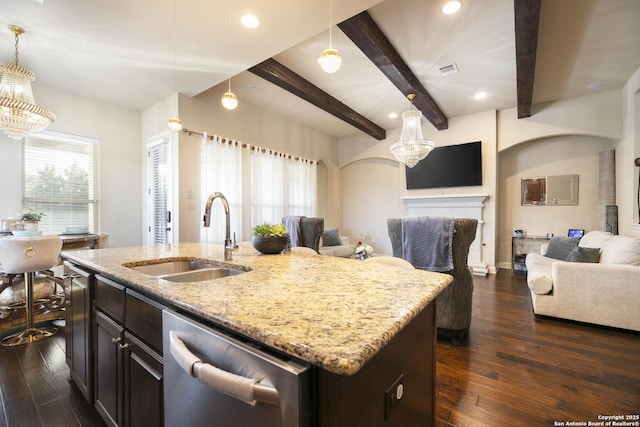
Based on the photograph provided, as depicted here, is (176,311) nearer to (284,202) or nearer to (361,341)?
(361,341)

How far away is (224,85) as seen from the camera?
4.08m

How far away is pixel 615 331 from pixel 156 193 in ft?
18.9

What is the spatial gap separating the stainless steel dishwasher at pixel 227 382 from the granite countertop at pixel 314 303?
0.04 m

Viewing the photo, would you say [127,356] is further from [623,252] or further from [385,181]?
[385,181]

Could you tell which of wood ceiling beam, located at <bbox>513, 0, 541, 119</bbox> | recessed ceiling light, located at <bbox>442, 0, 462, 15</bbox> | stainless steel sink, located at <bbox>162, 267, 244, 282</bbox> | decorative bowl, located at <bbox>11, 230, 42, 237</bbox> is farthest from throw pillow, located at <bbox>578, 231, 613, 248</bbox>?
decorative bowl, located at <bbox>11, 230, 42, 237</bbox>

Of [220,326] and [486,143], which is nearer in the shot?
[220,326]

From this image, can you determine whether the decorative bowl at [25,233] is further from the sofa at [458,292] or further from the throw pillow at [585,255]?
the throw pillow at [585,255]

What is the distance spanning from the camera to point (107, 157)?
414cm

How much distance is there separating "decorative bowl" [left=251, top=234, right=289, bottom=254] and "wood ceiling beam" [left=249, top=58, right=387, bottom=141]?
2.52 metres

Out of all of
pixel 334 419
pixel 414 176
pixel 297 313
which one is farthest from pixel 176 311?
pixel 414 176

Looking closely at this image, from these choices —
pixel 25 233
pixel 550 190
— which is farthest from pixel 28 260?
pixel 550 190

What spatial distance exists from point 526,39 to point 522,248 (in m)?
3.92

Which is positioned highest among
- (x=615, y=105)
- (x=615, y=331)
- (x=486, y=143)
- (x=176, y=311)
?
(x=615, y=105)

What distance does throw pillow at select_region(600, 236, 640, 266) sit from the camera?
2.68m
